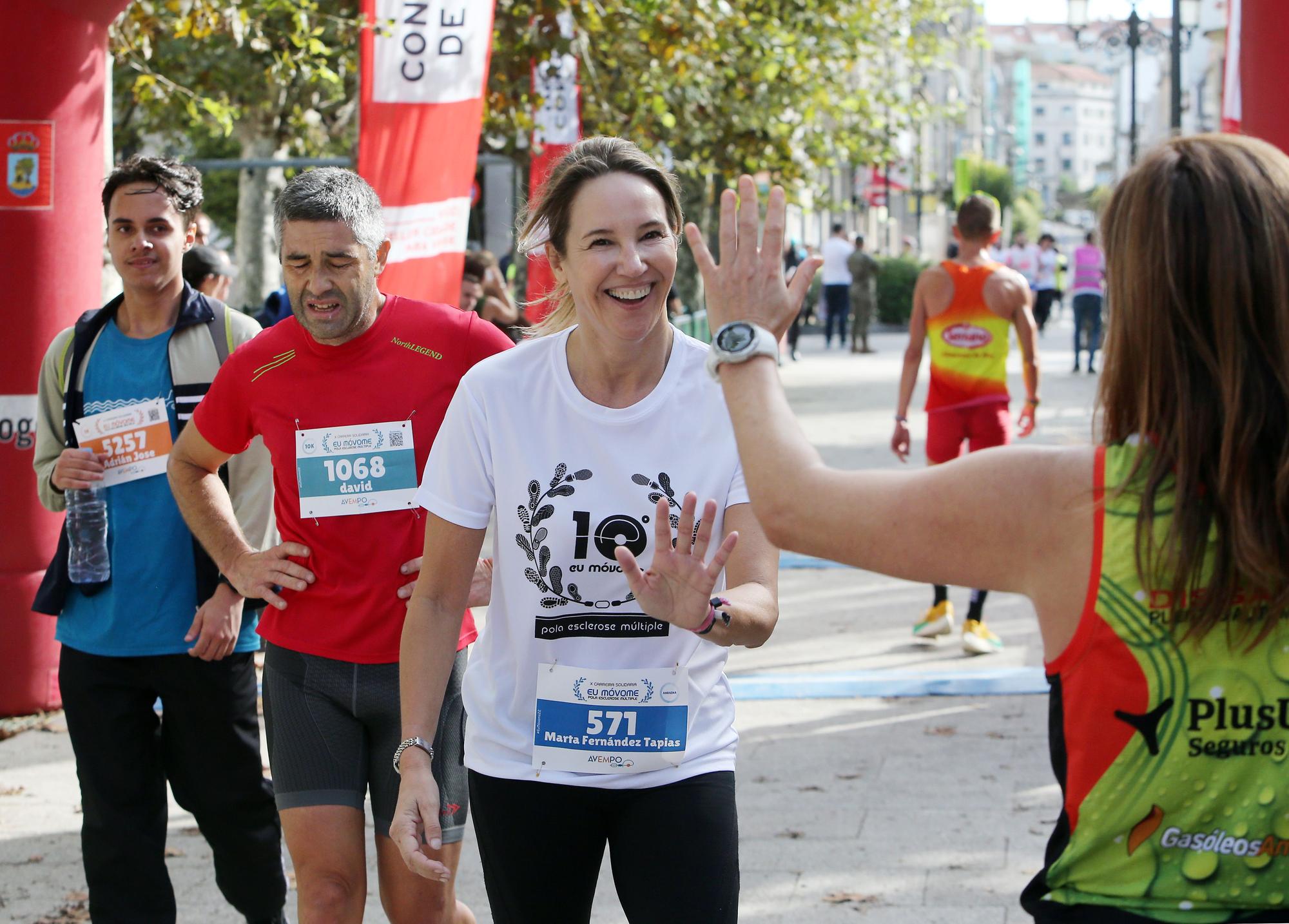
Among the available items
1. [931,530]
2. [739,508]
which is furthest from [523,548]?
[931,530]

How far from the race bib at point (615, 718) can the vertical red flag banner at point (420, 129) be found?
395 centimetres

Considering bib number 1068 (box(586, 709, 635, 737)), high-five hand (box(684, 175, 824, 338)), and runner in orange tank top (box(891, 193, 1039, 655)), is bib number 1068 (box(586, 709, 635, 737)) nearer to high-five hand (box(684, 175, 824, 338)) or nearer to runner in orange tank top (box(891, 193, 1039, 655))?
high-five hand (box(684, 175, 824, 338))

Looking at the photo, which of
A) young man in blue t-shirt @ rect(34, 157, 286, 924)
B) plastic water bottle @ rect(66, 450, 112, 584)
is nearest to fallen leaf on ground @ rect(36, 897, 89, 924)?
young man in blue t-shirt @ rect(34, 157, 286, 924)

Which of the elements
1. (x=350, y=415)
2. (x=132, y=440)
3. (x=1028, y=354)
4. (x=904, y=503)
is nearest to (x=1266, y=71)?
(x=1028, y=354)

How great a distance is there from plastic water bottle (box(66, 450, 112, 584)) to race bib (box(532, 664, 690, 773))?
5.90ft

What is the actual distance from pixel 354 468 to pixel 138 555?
1.02 m

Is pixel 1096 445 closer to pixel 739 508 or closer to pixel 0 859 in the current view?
pixel 739 508

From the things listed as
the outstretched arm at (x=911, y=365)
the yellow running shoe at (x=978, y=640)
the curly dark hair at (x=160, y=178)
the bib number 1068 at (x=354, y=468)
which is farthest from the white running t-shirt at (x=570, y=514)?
the outstretched arm at (x=911, y=365)

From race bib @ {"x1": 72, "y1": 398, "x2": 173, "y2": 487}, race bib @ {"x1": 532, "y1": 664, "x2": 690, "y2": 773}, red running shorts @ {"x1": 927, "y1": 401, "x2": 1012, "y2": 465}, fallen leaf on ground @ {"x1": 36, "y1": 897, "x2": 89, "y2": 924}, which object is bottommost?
fallen leaf on ground @ {"x1": 36, "y1": 897, "x2": 89, "y2": 924}

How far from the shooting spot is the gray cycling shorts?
3539 mm

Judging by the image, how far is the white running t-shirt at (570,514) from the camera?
293cm

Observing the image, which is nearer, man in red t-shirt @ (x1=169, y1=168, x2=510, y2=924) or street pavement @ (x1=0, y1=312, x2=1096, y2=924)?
man in red t-shirt @ (x1=169, y1=168, x2=510, y2=924)

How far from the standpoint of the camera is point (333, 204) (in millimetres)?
3656

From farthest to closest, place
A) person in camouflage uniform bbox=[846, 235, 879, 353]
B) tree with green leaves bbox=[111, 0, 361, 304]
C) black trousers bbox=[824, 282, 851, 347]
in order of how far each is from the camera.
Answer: black trousers bbox=[824, 282, 851, 347], person in camouflage uniform bbox=[846, 235, 879, 353], tree with green leaves bbox=[111, 0, 361, 304]
